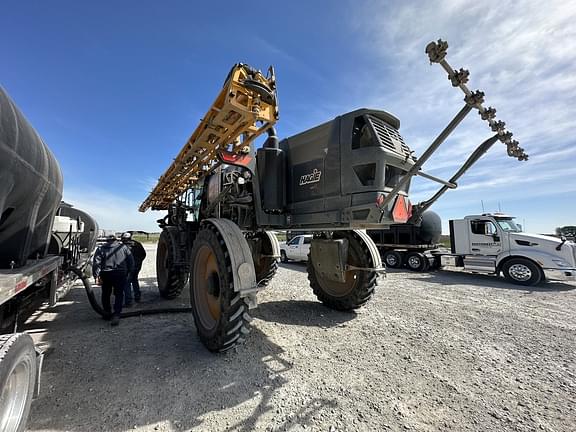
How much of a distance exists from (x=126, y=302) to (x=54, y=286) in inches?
94.2

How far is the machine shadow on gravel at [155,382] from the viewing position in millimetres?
2436

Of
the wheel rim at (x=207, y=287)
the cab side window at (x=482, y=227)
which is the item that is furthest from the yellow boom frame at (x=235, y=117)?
the cab side window at (x=482, y=227)

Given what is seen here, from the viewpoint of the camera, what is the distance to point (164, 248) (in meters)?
7.08

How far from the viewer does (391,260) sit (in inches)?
566

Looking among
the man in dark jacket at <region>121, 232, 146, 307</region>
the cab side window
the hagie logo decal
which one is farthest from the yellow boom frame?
the cab side window

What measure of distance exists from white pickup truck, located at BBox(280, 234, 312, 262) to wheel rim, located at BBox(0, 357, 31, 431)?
13968 mm

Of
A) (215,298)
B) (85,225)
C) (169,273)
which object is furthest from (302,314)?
(85,225)

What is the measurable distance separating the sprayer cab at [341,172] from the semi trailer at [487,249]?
9.27m

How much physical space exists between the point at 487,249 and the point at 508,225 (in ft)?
4.25

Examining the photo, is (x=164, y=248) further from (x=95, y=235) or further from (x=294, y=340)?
(x=294, y=340)

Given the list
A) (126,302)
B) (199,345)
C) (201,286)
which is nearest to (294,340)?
(199,345)

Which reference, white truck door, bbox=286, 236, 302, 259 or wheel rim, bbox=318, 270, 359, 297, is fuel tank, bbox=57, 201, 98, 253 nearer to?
wheel rim, bbox=318, 270, 359, 297

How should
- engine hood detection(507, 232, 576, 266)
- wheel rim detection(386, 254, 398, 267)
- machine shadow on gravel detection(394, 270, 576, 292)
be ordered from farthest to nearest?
wheel rim detection(386, 254, 398, 267) < engine hood detection(507, 232, 576, 266) < machine shadow on gravel detection(394, 270, 576, 292)

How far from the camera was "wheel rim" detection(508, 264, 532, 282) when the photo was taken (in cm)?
995
